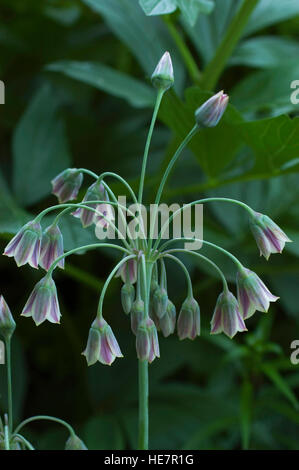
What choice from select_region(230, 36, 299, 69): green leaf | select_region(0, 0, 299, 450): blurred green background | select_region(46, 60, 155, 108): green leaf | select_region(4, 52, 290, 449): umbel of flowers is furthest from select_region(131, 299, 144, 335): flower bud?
select_region(230, 36, 299, 69): green leaf

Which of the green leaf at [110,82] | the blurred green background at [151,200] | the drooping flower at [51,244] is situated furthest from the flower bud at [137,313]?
the green leaf at [110,82]

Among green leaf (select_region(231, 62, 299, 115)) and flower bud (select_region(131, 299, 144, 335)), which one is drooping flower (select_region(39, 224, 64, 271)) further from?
green leaf (select_region(231, 62, 299, 115))

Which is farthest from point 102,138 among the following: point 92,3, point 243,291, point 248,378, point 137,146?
point 243,291

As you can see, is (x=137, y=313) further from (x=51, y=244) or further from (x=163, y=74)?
(x=163, y=74)

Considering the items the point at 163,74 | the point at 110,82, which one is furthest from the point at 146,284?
the point at 110,82

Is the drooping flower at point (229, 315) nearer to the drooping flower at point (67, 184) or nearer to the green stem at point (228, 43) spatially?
the drooping flower at point (67, 184)

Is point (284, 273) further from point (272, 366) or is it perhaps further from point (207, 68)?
point (207, 68)

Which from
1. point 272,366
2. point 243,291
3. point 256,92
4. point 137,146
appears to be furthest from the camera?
point 137,146
